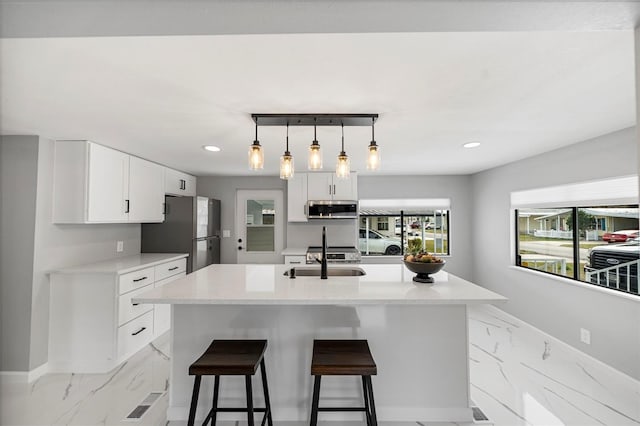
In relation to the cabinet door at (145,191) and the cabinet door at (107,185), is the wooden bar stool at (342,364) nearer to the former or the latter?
the cabinet door at (107,185)

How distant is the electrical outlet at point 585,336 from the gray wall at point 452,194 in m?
2.10

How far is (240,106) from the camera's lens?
2.04 metres

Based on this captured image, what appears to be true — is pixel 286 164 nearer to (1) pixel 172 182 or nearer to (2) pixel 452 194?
(1) pixel 172 182

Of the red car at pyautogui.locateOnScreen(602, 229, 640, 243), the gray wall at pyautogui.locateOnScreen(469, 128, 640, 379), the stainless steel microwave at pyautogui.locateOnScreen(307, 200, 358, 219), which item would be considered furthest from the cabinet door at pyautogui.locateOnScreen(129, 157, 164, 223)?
the red car at pyautogui.locateOnScreen(602, 229, 640, 243)

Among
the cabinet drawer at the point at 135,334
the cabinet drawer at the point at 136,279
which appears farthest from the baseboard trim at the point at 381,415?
the cabinet drawer at the point at 136,279

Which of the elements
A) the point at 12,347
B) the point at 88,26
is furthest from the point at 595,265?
the point at 12,347

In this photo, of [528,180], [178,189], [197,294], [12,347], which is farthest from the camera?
[178,189]

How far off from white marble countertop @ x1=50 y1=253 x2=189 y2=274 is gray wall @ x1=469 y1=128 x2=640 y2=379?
4.35 meters

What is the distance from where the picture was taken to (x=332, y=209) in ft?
14.9

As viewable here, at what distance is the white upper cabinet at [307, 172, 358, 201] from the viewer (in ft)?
15.3

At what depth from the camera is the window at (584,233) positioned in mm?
2717

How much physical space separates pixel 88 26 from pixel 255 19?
0.55 meters

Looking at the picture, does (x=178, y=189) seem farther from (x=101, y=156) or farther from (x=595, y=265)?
(x=595, y=265)

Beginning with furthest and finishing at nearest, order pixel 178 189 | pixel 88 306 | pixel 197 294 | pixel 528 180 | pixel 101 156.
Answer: pixel 178 189
pixel 528 180
pixel 101 156
pixel 88 306
pixel 197 294
